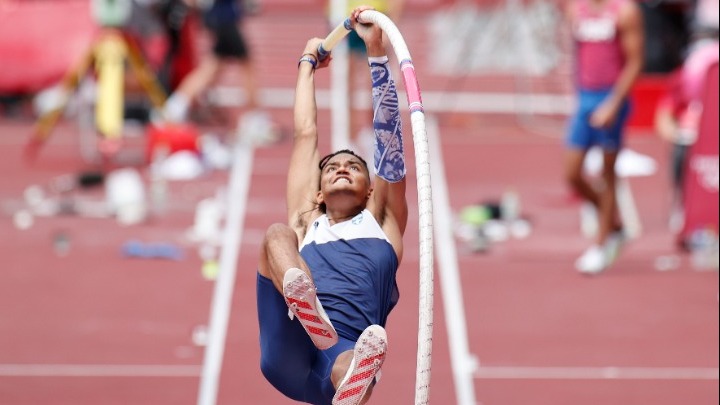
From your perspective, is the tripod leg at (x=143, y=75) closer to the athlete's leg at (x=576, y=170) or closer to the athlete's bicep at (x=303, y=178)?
the athlete's leg at (x=576, y=170)

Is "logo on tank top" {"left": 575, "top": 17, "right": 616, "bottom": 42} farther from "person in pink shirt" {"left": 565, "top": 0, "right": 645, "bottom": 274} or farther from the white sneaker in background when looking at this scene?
the white sneaker in background

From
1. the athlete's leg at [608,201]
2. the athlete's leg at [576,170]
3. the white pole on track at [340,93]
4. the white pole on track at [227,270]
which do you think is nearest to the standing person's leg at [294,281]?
the white pole on track at [227,270]

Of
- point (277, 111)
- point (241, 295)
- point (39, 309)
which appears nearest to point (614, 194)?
point (241, 295)

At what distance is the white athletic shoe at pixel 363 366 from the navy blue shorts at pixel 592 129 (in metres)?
4.68

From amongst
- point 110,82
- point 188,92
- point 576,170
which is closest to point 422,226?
point 576,170

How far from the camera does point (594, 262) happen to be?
411 inches

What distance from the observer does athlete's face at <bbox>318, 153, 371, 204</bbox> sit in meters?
6.11

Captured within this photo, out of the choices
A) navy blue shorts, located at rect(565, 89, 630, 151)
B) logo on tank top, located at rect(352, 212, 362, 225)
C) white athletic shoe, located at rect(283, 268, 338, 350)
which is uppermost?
navy blue shorts, located at rect(565, 89, 630, 151)

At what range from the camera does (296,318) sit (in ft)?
19.4

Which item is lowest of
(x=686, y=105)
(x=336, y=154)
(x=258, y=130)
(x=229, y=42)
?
(x=336, y=154)

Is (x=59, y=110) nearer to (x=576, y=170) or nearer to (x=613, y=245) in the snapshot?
(x=576, y=170)

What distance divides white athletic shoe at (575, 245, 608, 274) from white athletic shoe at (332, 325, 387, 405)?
196 inches

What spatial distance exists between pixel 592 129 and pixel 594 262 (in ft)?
3.36

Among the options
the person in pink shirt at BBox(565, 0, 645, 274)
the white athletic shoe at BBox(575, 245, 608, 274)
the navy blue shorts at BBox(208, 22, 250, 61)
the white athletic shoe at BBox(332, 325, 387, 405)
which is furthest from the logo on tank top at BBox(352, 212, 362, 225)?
the navy blue shorts at BBox(208, 22, 250, 61)
